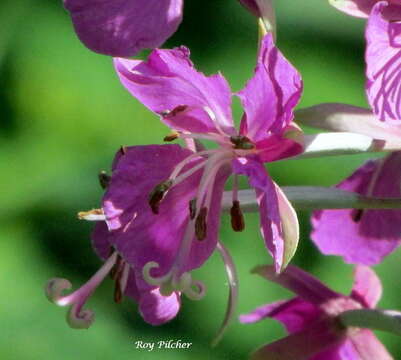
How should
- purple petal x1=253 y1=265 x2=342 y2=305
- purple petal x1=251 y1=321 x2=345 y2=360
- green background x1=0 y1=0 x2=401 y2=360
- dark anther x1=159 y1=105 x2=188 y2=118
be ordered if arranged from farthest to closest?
green background x1=0 y1=0 x2=401 y2=360
purple petal x1=253 y1=265 x2=342 y2=305
purple petal x1=251 y1=321 x2=345 y2=360
dark anther x1=159 y1=105 x2=188 y2=118

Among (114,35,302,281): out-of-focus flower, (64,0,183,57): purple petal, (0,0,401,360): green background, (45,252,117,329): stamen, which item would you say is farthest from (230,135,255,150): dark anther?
(0,0,401,360): green background

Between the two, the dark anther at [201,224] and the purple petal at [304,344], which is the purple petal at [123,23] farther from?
the purple petal at [304,344]

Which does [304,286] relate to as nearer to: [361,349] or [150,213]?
[361,349]

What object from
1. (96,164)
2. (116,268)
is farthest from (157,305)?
(96,164)

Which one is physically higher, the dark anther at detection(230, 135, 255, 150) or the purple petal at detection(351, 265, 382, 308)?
the dark anther at detection(230, 135, 255, 150)

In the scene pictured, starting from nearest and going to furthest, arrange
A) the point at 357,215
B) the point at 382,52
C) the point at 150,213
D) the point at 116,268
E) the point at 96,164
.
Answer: the point at 382,52 < the point at 150,213 < the point at 116,268 < the point at 357,215 < the point at 96,164

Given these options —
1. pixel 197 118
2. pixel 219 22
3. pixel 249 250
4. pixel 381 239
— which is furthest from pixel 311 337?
pixel 219 22

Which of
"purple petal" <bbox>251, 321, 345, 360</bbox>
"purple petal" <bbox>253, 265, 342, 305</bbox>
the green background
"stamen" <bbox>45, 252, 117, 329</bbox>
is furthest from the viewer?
the green background

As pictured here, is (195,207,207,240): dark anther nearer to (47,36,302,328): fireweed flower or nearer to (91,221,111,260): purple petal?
(47,36,302,328): fireweed flower
